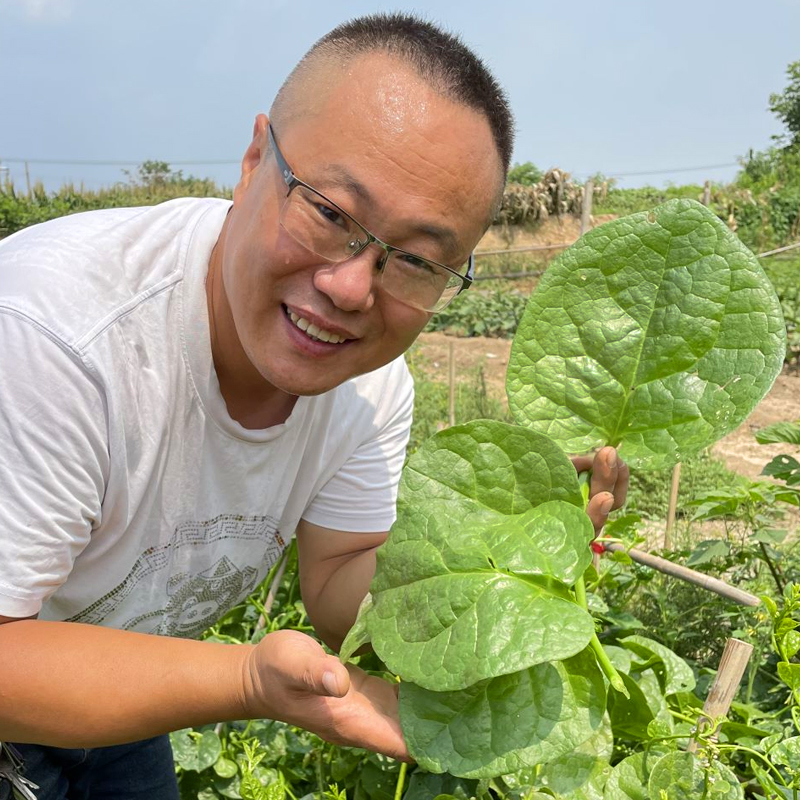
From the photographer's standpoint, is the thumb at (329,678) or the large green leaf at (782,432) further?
the large green leaf at (782,432)

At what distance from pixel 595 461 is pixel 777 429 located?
903 millimetres

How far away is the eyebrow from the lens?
1.06 m

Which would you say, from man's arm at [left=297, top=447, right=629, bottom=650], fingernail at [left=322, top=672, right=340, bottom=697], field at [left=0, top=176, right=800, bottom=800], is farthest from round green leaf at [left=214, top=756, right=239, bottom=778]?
fingernail at [left=322, top=672, right=340, bottom=697]

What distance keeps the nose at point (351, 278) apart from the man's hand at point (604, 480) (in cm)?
36

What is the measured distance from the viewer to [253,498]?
1.46m

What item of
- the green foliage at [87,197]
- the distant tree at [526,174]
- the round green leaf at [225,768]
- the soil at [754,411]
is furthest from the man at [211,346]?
the distant tree at [526,174]

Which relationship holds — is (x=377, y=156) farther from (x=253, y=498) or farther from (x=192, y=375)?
(x=253, y=498)

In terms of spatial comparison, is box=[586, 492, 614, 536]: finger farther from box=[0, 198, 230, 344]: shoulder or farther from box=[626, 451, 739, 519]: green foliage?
box=[626, 451, 739, 519]: green foliage

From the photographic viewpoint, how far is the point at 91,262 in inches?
46.1

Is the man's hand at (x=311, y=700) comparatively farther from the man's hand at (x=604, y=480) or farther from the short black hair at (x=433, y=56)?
the short black hair at (x=433, y=56)

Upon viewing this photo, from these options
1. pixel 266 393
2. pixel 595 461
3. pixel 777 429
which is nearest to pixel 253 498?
pixel 266 393

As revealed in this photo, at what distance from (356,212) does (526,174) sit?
26.7 meters

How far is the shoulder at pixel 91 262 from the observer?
1.09 meters

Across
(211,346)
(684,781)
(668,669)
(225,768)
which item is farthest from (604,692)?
(225,768)
